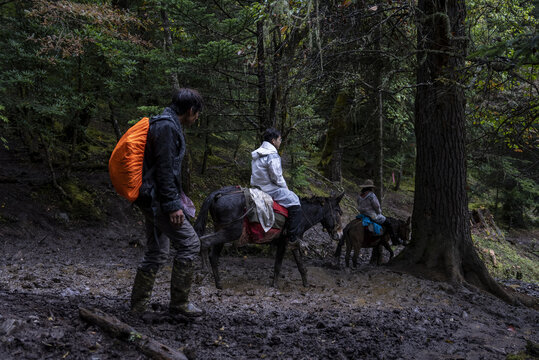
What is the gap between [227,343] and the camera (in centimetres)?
396

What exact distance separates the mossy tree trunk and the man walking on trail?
12235 millimetres

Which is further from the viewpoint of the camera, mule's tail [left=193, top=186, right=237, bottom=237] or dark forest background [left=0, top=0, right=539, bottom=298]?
dark forest background [left=0, top=0, right=539, bottom=298]

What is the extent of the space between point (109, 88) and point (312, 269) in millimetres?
6554

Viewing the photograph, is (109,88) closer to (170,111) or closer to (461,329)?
(170,111)

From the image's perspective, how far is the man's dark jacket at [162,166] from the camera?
388 cm

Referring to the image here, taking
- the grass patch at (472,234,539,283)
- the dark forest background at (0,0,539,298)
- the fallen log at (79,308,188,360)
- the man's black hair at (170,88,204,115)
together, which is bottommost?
the grass patch at (472,234,539,283)

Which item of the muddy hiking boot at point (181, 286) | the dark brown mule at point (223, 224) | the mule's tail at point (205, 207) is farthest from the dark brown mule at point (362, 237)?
the muddy hiking boot at point (181, 286)

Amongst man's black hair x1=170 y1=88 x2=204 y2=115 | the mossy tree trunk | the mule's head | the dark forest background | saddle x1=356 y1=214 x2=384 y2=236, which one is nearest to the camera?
man's black hair x1=170 y1=88 x2=204 y2=115

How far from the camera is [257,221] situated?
6672 millimetres

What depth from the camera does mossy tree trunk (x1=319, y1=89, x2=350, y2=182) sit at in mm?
16734

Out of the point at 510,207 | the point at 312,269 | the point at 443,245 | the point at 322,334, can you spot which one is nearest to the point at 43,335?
the point at 322,334

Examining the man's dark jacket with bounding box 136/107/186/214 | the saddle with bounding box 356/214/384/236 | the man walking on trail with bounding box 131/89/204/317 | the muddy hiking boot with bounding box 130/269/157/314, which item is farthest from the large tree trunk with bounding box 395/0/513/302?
the muddy hiking boot with bounding box 130/269/157/314

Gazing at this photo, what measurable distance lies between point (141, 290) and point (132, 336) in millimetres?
927

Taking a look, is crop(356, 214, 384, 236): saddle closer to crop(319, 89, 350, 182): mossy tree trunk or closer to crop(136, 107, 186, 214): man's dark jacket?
crop(136, 107, 186, 214): man's dark jacket
